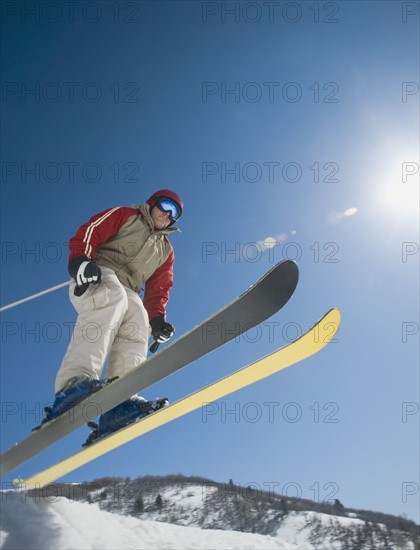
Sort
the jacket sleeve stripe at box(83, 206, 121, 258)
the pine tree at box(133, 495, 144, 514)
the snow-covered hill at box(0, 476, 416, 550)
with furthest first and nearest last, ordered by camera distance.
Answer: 1. the pine tree at box(133, 495, 144, 514)
2. the jacket sleeve stripe at box(83, 206, 121, 258)
3. the snow-covered hill at box(0, 476, 416, 550)

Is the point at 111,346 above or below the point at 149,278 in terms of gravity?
below

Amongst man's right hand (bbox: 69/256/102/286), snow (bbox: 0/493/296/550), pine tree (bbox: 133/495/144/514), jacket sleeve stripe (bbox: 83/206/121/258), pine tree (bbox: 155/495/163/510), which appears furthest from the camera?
pine tree (bbox: 155/495/163/510)

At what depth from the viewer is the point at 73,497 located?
360cm

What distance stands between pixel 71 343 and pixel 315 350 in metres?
2.06

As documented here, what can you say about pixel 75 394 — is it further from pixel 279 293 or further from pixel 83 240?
pixel 279 293

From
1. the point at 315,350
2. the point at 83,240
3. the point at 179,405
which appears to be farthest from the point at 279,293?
the point at 83,240

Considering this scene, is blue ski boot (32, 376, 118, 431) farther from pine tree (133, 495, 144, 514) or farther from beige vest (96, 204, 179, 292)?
pine tree (133, 495, 144, 514)

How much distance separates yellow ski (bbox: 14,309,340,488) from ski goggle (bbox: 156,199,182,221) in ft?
6.26

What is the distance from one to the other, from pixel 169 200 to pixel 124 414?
2191 mm

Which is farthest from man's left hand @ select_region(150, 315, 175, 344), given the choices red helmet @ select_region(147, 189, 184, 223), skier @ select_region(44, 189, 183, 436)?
red helmet @ select_region(147, 189, 184, 223)

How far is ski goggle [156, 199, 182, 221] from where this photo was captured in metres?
4.17

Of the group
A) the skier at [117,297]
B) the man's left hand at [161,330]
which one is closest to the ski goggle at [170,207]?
the skier at [117,297]

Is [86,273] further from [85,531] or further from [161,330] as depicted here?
[85,531]

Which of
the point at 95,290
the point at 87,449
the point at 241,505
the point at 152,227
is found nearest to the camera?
the point at 87,449
